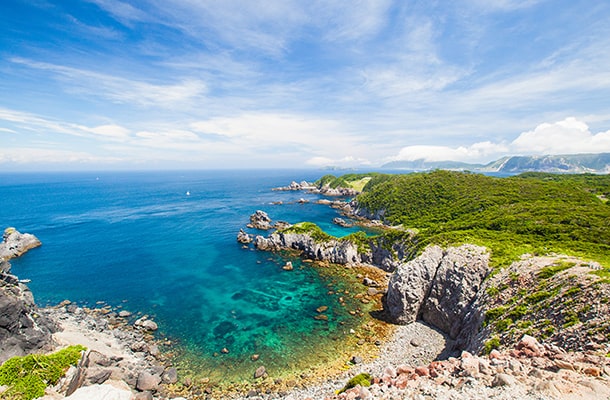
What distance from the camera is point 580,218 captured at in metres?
44.4

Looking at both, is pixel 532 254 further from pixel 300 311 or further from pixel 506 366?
pixel 300 311

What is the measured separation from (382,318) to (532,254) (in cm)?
2116

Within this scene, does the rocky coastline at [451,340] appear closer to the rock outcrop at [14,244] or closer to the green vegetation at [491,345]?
the green vegetation at [491,345]

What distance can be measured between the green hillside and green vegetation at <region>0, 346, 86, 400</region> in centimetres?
4876

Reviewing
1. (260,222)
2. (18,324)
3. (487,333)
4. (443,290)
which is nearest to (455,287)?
(443,290)

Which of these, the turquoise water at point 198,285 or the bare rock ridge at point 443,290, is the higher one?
the bare rock ridge at point 443,290

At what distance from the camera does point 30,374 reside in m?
22.7

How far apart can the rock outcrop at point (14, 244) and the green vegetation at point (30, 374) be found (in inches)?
2385

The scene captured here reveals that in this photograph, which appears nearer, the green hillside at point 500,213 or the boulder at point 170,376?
the boulder at point 170,376

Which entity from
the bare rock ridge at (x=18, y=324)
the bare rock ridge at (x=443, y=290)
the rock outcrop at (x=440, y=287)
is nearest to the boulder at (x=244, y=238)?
the bare rock ridge at (x=18, y=324)

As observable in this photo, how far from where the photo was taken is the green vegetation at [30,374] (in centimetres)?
2133

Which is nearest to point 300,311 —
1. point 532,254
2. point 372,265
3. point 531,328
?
point 372,265

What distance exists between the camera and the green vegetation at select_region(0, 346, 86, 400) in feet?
70.0

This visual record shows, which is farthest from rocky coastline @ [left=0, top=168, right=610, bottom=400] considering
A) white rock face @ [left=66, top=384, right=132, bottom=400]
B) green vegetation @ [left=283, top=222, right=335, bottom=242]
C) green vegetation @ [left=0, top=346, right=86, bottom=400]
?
green vegetation @ [left=283, top=222, right=335, bottom=242]
